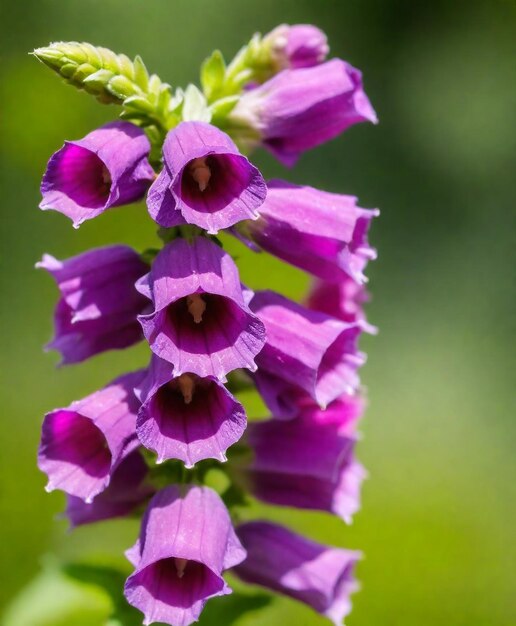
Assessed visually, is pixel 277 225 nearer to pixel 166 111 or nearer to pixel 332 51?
pixel 166 111

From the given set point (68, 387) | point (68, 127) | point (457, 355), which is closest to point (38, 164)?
point (68, 127)

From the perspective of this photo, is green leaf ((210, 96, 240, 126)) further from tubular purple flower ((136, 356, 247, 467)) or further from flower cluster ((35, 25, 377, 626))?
tubular purple flower ((136, 356, 247, 467))

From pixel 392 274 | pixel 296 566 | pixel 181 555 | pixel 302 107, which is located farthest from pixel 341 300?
pixel 392 274

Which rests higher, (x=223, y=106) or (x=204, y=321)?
(x=223, y=106)

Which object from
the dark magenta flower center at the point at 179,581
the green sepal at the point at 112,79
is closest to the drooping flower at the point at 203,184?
the green sepal at the point at 112,79

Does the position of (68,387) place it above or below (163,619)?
above

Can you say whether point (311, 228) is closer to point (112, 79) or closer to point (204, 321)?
point (204, 321)

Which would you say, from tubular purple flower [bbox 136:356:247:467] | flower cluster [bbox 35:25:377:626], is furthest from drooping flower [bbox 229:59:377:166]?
tubular purple flower [bbox 136:356:247:467]

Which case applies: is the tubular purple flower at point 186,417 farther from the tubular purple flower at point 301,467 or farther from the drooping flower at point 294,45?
the drooping flower at point 294,45
